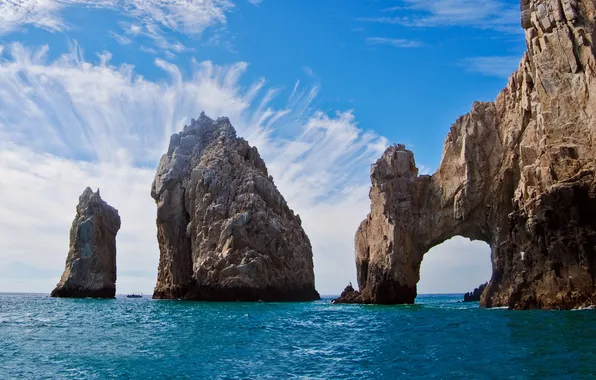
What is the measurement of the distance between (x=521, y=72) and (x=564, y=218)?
17404 mm

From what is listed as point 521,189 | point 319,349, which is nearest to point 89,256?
point 521,189

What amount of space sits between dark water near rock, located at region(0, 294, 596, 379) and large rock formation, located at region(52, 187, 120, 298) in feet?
211

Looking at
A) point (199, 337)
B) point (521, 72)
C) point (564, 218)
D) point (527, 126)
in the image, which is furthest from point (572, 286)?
point (199, 337)

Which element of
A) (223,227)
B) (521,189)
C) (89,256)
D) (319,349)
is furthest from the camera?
(89,256)

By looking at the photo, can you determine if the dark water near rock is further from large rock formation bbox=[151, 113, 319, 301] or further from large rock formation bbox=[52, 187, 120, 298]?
large rock formation bbox=[52, 187, 120, 298]

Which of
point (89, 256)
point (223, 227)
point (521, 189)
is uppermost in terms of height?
point (223, 227)

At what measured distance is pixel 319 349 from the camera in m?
25.5

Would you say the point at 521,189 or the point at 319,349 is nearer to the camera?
the point at 319,349

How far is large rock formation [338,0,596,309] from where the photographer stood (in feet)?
126

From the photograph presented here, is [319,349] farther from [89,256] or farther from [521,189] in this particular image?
[89,256]

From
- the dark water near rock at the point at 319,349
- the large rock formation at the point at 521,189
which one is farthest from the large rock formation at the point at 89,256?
the dark water near rock at the point at 319,349

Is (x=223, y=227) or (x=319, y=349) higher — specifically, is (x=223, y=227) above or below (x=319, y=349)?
above

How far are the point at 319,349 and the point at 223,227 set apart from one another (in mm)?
55395

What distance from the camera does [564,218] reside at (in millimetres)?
38250
